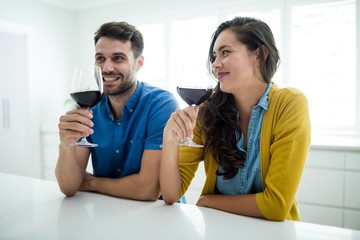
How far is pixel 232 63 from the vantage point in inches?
51.9

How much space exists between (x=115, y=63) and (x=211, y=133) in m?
0.62

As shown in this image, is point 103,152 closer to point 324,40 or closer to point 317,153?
point 317,153

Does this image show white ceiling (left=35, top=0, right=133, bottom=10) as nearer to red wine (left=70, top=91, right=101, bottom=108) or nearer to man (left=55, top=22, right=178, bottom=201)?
man (left=55, top=22, right=178, bottom=201)

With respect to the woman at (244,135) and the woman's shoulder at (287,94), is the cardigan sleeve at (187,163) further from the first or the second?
the woman's shoulder at (287,94)

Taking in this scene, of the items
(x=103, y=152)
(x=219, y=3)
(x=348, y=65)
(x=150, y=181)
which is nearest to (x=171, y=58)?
(x=219, y=3)

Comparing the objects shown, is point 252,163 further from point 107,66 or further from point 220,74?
point 107,66

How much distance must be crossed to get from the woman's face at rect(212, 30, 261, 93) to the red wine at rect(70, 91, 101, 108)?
54cm

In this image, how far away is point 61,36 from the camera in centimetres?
462

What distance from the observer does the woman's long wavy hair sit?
1.28m

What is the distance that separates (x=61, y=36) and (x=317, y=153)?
13.0ft

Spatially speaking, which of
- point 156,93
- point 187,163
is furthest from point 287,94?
point 156,93

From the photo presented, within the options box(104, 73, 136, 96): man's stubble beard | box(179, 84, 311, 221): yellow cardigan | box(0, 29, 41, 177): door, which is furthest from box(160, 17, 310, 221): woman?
box(0, 29, 41, 177): door

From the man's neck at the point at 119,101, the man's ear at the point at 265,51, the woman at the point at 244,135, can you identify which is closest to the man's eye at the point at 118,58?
the man's neck at the point at 119,101

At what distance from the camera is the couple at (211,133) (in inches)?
43.5
